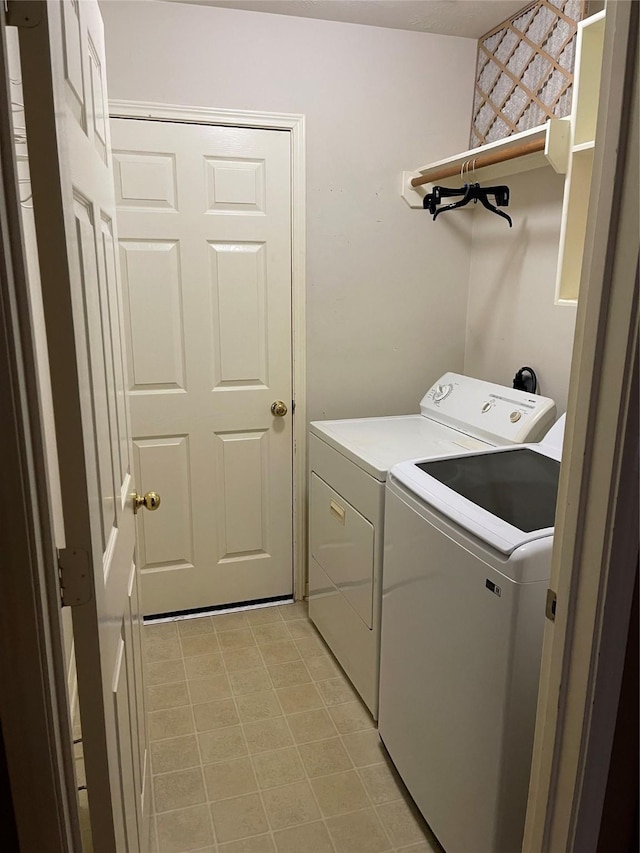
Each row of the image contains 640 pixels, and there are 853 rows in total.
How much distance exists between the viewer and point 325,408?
2779 mm

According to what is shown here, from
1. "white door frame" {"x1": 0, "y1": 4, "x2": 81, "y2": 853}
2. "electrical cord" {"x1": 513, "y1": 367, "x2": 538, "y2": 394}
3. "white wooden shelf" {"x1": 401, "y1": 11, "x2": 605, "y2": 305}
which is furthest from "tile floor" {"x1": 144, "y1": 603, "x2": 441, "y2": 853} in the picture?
"white wooden shelf" {"x1": 401, "y1": 11, "x2": 605, "y2": 305}

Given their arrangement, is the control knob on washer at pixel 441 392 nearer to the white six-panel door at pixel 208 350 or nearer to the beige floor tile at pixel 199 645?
the white six-panel door at pixel 208 350

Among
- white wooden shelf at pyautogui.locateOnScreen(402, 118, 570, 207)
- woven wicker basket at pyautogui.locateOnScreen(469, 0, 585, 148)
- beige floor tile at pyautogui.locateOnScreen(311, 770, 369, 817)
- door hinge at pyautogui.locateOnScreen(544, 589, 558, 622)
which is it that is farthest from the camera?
woven wicker basket at pyautogui.locateOnScreen(469, 0, 585, 148)

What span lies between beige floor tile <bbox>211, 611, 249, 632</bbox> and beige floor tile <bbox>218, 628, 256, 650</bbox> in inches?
1.3

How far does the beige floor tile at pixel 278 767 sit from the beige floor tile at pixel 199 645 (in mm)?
616

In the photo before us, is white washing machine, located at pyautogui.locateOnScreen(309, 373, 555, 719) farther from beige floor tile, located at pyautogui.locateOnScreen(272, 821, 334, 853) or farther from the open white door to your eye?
the open white door

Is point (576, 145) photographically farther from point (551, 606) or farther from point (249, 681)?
point (249, 681)

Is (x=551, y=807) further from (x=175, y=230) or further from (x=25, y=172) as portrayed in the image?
(x=175, y=230)

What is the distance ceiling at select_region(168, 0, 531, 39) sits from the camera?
2.26 metres

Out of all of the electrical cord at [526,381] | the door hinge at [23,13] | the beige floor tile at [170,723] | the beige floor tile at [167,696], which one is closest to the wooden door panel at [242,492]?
the beige floor tile at [167,696]

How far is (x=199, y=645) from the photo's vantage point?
101 inches

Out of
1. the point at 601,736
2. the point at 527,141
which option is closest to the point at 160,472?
the point at 527,141

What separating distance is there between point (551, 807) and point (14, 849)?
2.53ft

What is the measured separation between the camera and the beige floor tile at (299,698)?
2.18 metres
